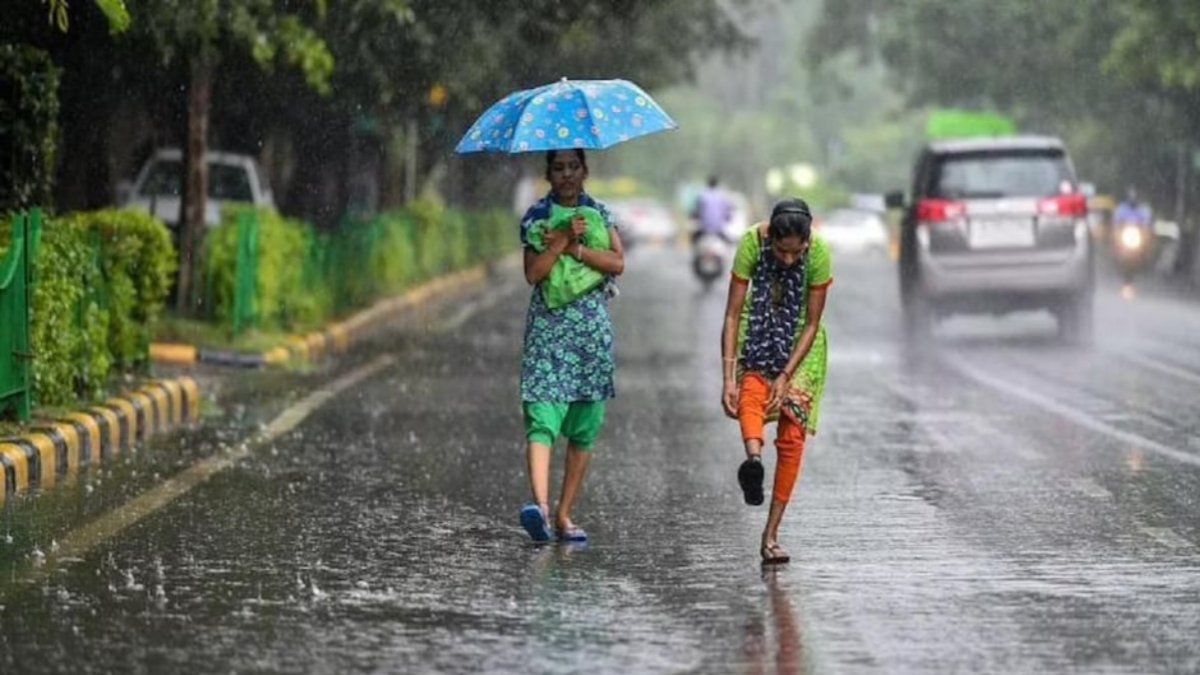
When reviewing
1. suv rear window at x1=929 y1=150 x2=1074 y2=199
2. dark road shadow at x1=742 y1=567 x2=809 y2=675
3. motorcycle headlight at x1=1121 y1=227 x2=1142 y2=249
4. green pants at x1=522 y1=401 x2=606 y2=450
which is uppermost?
suv rear window at x1=929 y1=150 x2=1074 y2=199

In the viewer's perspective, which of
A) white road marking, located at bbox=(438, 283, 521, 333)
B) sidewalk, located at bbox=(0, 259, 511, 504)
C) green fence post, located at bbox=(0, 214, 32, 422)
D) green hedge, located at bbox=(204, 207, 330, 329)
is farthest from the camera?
white road marking, located at bbox=(438, 283, 521, 333)

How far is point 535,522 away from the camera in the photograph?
34.8ft

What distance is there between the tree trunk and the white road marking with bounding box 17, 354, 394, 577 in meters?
4.59

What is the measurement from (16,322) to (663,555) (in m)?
5.21

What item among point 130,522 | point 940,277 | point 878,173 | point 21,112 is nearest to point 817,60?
point 878,173

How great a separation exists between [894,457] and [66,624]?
266 inches

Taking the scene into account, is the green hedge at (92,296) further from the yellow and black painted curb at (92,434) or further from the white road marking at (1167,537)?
the white road marking at (1167,537)

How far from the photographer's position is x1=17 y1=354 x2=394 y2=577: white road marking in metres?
10.6

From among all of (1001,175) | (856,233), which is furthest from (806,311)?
(856,233)

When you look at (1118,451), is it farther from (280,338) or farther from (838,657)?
(280,338)

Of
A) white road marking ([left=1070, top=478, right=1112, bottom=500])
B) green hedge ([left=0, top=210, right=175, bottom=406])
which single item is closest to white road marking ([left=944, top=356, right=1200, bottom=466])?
white road marking ([left=1070, top=478, right=1112, bottom=500])

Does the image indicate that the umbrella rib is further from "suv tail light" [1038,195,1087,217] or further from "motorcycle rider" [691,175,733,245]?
"motorcycle rider" [691,175,733,245]

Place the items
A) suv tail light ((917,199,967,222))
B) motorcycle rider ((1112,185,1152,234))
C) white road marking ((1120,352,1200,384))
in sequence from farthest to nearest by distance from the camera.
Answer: motorcycle rider ((1112,185,1152,234)) < suv tail light ((917,199,967,222)) < white road marking ((1120,352,1200,384))

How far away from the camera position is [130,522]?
444 inches
